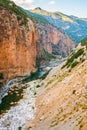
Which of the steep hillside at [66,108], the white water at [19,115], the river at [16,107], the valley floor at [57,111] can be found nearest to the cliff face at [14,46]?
the river at [16,107]

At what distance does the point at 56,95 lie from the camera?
53781 mm

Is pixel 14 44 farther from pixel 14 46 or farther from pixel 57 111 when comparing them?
pixel 57 111

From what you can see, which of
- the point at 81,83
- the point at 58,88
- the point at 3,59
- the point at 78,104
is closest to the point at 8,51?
the point at 3,59

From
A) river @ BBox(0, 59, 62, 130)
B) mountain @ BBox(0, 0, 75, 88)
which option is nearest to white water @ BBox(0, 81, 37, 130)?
river @ BBox(0, 59, 62, 130)

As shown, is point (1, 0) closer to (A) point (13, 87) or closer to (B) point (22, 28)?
(B) point (22, 28)

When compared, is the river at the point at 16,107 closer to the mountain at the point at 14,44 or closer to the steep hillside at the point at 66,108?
the steep hillside at the point at 66,108

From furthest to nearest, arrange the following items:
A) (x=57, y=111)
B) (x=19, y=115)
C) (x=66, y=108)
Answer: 1. (x=19, y=115)
2. (x=57, y=111)
3. (x=66, y=108)

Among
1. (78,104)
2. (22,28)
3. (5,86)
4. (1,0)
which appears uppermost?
(1,0)

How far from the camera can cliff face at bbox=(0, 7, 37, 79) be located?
311 ft

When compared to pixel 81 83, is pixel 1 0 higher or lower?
higher

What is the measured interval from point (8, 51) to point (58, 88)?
42633 mm

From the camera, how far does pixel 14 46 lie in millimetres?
103000

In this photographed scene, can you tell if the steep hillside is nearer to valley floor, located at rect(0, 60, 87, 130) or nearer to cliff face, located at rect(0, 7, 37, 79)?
valley floor, located at rect(0, 60, 87, 130)

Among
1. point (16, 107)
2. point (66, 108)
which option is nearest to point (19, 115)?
point (16, 107)
